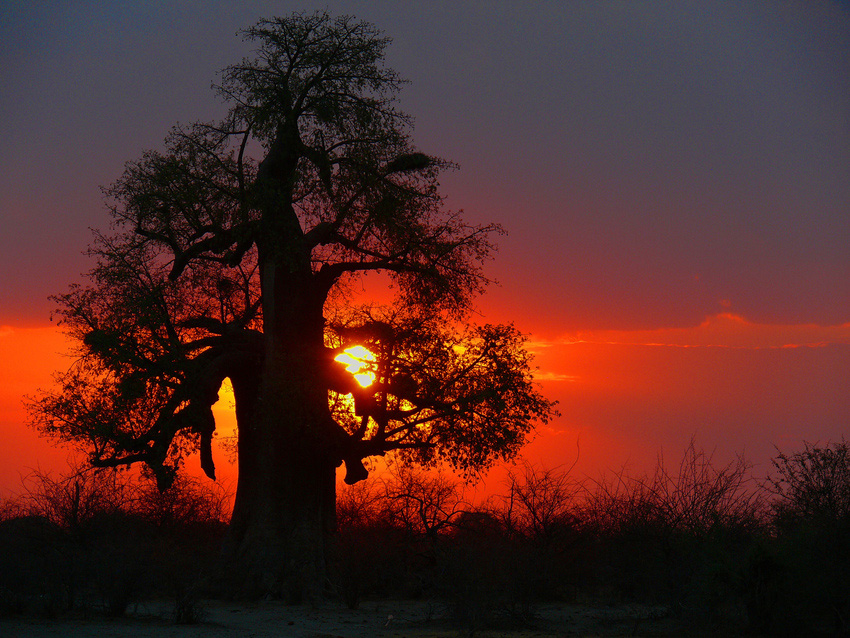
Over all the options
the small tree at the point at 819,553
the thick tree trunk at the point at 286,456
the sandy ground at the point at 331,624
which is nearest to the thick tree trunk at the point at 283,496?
the thick tree trunk at the point at 286,456

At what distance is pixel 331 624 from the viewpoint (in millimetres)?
14266

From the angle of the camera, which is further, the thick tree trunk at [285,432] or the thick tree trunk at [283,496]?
the thick tree trunk at [285,432]

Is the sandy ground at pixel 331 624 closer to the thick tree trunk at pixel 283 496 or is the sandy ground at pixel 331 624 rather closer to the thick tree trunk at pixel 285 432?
the thick tree trunk at pixel 283 496

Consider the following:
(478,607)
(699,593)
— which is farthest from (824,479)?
(478,607)

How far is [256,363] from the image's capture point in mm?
19281

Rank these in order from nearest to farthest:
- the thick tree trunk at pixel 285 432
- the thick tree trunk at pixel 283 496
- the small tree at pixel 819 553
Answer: the small tree at pixel 819 553 < the thick tree trunk at pixel 283 496 < the thick tree trunk at pixel 285 432

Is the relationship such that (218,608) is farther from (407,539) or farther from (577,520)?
(577,520)

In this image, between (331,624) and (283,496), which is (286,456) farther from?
(331,624)

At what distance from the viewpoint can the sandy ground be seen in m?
12.2

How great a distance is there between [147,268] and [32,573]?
757 cm

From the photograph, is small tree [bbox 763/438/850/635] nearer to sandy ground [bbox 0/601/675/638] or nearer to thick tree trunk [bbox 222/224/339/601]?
sandy ground [bbox 0/601/675/638]

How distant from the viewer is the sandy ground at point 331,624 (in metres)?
12.2

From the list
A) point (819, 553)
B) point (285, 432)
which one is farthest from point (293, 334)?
point (819, 553)

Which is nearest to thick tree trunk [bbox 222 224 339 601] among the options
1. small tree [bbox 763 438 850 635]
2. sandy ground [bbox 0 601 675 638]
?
sandy ground [bbox 0 601 675 638]
